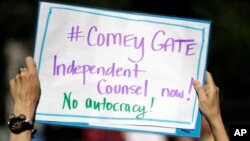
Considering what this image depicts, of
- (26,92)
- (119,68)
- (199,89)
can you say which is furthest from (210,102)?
(26,92)

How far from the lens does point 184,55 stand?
13.9 ft

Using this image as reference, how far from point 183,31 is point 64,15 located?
53 cm

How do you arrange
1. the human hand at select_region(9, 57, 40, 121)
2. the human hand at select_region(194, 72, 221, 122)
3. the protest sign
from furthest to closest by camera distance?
1. the protest sign
2. the human hand at select_region(194, 72, 221, 122)
3. the human hand at select_region(9, 57, 40, 121)

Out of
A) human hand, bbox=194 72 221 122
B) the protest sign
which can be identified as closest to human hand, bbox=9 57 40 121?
the protest sign

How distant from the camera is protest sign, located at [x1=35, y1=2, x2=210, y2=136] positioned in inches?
165

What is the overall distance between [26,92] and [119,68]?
0.66m

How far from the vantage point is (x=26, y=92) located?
366 cm

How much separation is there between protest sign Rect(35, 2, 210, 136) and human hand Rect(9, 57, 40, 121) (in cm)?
49

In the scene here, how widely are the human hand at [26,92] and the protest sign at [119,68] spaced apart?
49 cm

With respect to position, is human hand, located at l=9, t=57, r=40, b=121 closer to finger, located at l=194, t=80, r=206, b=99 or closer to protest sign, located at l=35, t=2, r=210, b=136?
protest sign, located at l=35, t=2, r=210, b=136

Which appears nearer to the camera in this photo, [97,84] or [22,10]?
[97,84]

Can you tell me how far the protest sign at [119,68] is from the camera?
13.8ft

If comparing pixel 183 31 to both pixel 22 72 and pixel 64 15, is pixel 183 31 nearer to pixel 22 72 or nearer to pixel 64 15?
pixel 64 15

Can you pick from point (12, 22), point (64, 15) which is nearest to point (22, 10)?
point (12, 22)
